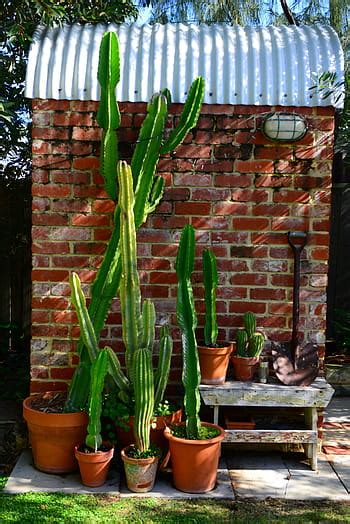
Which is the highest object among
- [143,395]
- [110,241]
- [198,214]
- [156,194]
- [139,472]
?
[156,194]

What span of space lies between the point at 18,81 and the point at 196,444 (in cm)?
324

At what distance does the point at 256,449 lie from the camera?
14.3 ft

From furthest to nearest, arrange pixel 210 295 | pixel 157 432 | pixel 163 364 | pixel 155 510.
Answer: pixel 210 295 → pixel 157 432 → pixel 163 364 → pixel 155 510

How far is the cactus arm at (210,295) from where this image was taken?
4.05m

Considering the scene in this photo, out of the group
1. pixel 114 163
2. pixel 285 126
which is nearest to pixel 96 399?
pixel 114 163

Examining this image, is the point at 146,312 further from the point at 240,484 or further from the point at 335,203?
the point at 335,203

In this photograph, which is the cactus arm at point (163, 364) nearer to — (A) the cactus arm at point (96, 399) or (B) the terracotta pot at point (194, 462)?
(B) the terracotta pot at point (194, 462)

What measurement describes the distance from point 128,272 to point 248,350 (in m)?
0.98

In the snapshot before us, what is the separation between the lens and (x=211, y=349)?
4059 mm

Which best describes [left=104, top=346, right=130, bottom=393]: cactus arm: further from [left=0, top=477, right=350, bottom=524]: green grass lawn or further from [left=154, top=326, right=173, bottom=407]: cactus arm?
[left=0, top=477, right=350, bottom=524]: green grass lawn

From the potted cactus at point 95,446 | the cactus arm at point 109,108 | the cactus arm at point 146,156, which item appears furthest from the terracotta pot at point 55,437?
the cactus arm at point 109,108

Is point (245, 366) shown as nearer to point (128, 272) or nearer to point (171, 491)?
point (171, 491)

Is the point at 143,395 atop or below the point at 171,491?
atop

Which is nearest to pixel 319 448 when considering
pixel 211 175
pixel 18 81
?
pixel 211 175
